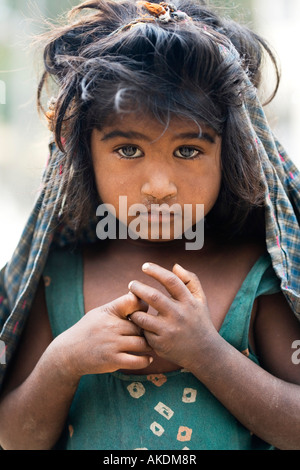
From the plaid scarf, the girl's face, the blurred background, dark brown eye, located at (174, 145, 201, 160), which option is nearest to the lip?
the girl's face

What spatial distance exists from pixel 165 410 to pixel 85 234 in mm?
416

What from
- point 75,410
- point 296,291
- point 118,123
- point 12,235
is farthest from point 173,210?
point 12,235

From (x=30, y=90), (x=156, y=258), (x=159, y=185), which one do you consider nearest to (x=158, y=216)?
(x=159, y=185)

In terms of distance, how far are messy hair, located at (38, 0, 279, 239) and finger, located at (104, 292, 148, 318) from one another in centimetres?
27

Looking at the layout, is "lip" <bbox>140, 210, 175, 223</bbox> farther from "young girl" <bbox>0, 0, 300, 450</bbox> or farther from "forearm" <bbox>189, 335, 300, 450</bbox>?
"forearm" <bbox>189, 335, 300, 450</bbox>

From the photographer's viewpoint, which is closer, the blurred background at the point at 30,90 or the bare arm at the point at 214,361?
the bare arm at the point at 214,361

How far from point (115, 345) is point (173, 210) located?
0.26 m

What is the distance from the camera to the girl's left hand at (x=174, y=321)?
96 cm

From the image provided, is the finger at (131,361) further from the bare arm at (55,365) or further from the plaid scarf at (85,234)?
the plaid scarf at (85,234)

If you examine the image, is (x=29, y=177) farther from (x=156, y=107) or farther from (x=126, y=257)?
(x=156, y=107)

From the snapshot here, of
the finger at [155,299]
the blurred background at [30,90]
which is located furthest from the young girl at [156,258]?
the blurred background at [30,90]

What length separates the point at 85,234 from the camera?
126cm

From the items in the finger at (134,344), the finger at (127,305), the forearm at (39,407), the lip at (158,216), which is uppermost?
the lip at (158,216)

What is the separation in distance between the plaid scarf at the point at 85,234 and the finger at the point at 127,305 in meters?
0.24
